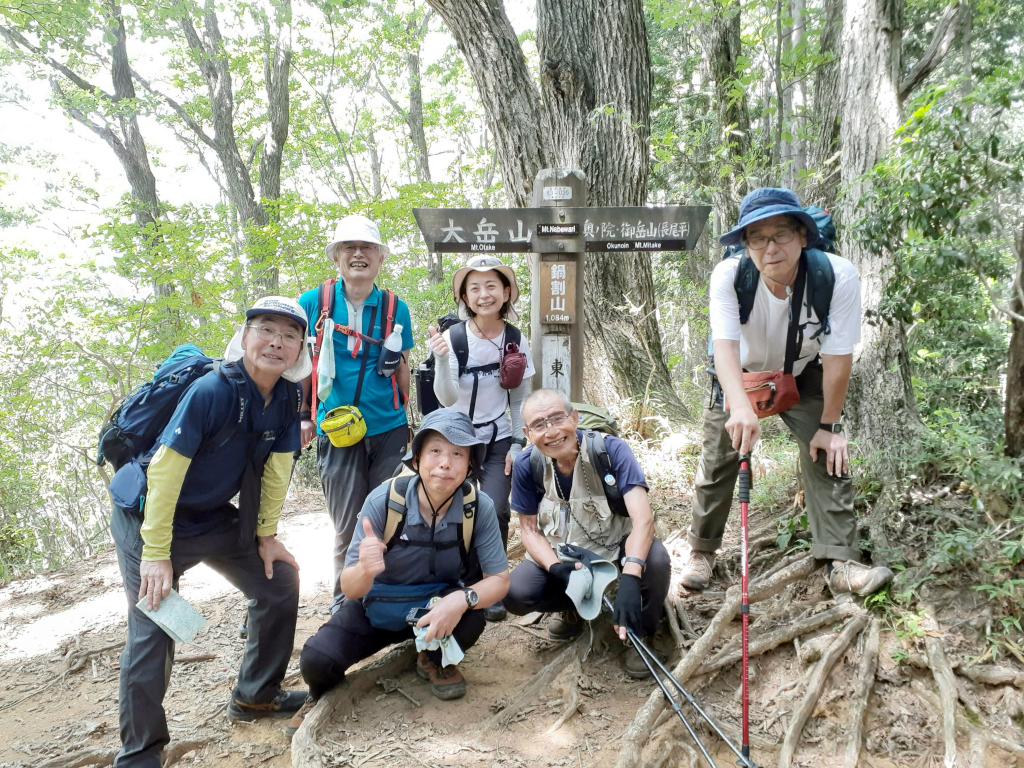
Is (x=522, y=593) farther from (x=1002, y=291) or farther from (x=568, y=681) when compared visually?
(x=1002, y=291)

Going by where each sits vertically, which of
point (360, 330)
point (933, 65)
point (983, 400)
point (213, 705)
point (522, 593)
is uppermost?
point (933, 65)

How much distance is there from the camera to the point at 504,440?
422cm

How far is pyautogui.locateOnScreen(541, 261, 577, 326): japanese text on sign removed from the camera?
4.70 m

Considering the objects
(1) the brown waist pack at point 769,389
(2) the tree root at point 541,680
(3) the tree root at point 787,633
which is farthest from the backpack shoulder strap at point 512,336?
(3) the tree root at point 787,633

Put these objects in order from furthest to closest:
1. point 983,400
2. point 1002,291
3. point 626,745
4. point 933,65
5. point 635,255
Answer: point 635,255 < point 933,65 < point 983,400 < point 1002,291 < point 626,745

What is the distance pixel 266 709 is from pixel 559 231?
3513 millimetres

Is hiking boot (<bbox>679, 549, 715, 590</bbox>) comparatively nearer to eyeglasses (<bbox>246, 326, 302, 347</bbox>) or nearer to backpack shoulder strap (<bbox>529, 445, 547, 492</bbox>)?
backpack shoulder strap (<bbox>529, 445, 547, 492</bbox>)

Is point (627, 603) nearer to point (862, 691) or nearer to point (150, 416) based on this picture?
point (862, 691)

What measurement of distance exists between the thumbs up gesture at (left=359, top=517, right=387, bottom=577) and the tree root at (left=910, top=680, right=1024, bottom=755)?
257 centimetres

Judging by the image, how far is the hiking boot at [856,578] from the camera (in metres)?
3.38

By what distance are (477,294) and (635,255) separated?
3.63 m

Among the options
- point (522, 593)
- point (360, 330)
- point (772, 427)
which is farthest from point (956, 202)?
point (772, 427)

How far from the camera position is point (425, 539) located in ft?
10.8

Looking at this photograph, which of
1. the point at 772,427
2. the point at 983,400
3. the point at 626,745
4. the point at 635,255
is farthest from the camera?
the point at 772,427
